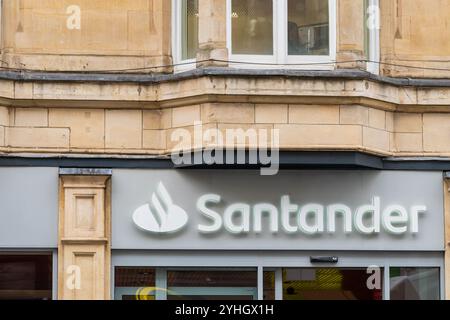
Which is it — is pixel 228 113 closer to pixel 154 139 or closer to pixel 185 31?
pixel 154 139

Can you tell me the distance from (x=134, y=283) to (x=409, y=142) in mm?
3908

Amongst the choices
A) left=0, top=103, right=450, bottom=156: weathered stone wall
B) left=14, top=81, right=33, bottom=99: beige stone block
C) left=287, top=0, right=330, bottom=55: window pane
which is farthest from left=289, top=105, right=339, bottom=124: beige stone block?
left=14, top=81, right=33, bottom=99: beige stone block

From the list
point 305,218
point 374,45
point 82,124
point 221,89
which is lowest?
point 305,218

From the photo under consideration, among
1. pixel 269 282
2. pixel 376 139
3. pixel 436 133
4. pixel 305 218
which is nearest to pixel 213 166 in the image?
pixel 305 218

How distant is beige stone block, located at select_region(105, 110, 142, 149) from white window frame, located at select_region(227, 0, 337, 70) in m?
1.47

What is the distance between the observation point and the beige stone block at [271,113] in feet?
82.2

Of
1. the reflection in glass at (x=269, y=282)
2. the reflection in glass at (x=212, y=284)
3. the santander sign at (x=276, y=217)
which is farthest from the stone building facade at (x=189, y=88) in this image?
the reflection in glass at (x=269, y=282)

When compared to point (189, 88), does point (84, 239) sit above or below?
below

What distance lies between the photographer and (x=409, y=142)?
2570 cm

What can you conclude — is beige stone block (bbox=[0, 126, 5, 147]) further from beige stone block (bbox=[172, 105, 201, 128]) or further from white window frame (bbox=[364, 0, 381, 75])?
white window frame (bbox=[364, 0, 381, 75])

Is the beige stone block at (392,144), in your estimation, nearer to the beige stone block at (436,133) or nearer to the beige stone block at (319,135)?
the beige stone block at (436,133)

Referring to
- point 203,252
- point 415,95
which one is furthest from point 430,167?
point 203,252

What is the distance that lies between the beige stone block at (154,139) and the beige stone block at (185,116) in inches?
9.6

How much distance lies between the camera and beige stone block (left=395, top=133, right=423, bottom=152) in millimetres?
25672
